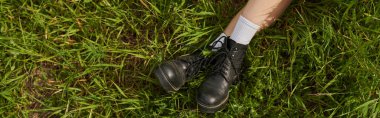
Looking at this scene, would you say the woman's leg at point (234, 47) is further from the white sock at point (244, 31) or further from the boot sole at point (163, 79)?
the boot sole at point (163, 79)

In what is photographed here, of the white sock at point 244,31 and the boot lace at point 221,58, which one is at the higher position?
→ the white sock at point 244,31

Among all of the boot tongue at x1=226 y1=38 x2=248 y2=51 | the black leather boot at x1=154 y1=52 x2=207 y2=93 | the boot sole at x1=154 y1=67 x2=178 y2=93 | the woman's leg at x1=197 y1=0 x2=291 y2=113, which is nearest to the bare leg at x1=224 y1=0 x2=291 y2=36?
the woman's leg at x1=197 y1=0 x2=291 y2=113

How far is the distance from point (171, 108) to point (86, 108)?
1.46 ft

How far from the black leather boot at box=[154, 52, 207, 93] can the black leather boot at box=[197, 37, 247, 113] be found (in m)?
0.08

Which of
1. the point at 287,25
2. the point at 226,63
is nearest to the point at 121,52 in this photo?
the point at 226,63

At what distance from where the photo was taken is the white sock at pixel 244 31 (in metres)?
2.16

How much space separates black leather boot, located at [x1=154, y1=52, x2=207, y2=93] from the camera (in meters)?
2.17

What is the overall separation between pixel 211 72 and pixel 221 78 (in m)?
0.09

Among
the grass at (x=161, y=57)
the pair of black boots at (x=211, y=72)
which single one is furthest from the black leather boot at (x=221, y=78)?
the grass at (x=161, y=57)

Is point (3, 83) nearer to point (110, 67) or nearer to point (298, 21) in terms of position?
point (110, 67)

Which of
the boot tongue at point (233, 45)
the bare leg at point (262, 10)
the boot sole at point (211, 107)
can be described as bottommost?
the boot sole at point (211, 107)

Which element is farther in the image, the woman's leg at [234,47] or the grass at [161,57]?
the grass at [161,57]

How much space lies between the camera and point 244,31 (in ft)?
7.13

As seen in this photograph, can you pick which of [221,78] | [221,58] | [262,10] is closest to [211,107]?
[221,78]
